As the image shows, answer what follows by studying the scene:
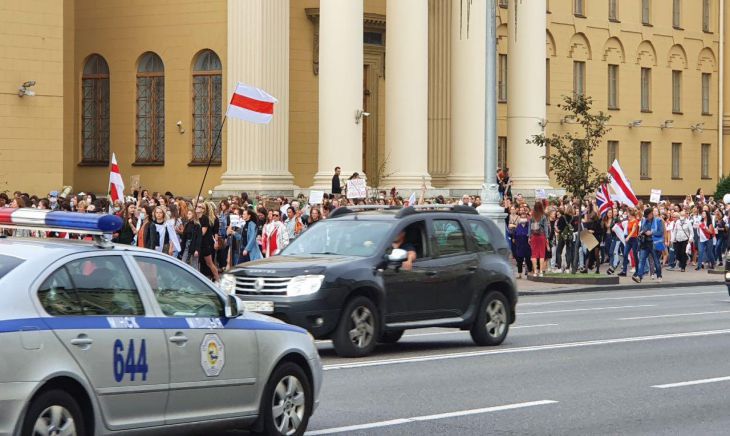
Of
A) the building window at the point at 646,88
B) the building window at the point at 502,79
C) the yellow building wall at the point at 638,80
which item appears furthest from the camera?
→ the building window at the point at 646,88

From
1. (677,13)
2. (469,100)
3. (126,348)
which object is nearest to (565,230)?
(469,100)

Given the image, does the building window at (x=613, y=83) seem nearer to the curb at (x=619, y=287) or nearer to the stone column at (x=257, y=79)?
the stone column at (x=257, y=79)

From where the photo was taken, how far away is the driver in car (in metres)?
18.5

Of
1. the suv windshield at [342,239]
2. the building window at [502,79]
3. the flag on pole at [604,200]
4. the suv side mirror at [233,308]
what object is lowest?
the suv side mirror at [233,308]

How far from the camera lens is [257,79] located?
4109 centimetres

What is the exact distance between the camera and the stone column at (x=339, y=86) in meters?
41.0

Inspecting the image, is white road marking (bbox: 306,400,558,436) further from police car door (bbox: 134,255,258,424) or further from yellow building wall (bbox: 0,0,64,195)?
yellow building wall (bbox: 0,0,64,195)

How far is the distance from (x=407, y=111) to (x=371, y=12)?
6899 mm

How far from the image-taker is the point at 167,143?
48.2 metres

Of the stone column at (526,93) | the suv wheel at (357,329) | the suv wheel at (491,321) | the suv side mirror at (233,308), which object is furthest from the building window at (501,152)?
the suv side mirror at (233,308)

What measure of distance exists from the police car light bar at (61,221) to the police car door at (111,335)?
0.64 feet

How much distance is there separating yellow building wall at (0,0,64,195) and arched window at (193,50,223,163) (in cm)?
786

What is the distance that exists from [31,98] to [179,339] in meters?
30.4

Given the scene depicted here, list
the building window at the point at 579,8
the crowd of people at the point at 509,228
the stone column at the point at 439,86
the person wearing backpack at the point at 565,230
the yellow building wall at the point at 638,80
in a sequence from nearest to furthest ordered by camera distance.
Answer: the crowd of people at the point at 509,228
the person wearing backpack at the point at 565,230
the stone column at the point at 439,86
the yellow building wall at the point at 638,80
the building window at the point at 579,8
